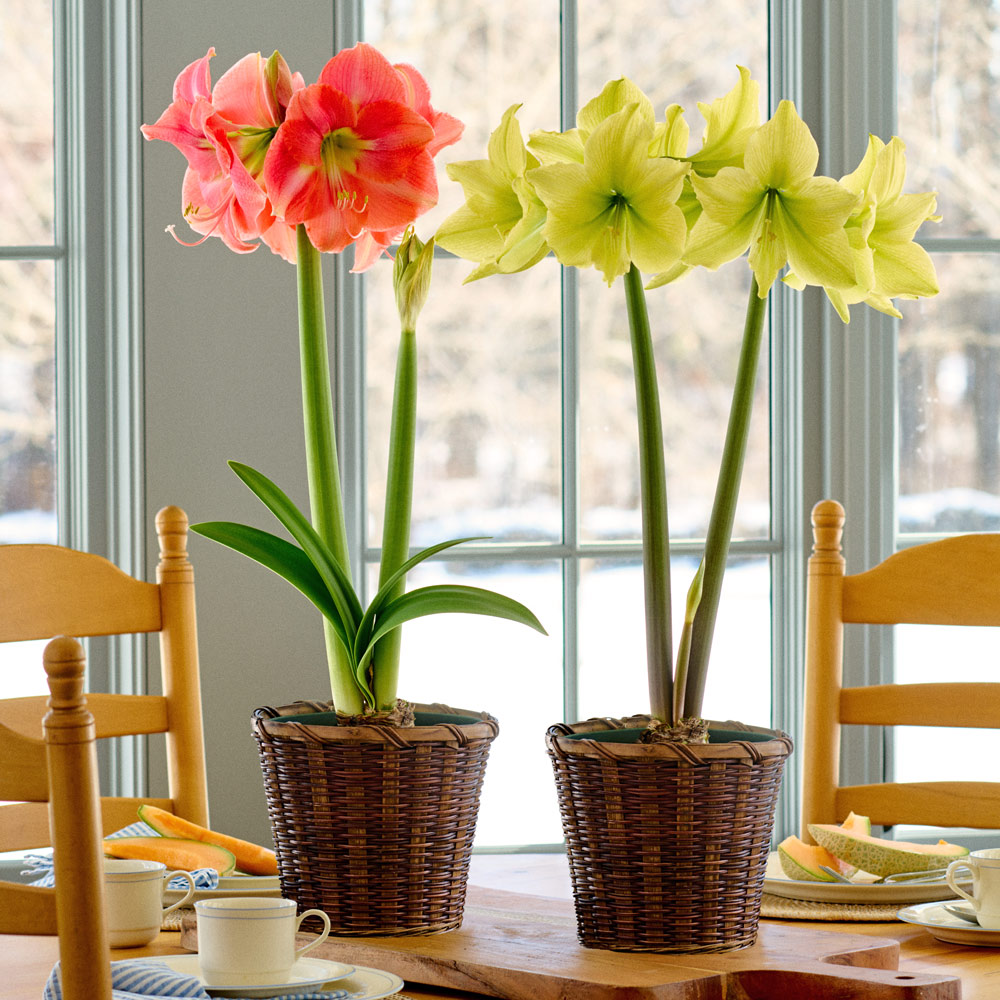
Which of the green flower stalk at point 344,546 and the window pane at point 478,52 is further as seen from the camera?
the window pane at point 478,52

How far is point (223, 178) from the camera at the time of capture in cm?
110

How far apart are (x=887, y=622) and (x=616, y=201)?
852 mm

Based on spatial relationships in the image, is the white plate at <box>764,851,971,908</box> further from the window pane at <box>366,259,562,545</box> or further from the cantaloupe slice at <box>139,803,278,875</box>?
the window pane at <box>366,259,562,545</box>

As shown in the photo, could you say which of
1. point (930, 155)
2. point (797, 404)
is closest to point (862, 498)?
point (797, 404)

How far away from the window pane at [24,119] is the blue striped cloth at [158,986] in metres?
1.50

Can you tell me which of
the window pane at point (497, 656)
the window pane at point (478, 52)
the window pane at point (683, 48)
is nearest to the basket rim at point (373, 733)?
the window pane at point (497, 656)

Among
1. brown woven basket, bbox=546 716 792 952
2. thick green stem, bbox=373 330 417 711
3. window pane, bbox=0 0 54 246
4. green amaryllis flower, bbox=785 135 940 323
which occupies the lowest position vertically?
brown woven basket, bbox=546 716 792 952

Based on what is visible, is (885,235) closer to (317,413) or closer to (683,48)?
(317,413)

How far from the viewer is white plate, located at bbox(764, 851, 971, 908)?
126cm

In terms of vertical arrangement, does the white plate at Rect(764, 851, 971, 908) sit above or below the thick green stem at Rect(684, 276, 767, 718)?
below

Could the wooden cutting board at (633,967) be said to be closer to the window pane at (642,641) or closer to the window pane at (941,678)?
the window pane at (642,641)

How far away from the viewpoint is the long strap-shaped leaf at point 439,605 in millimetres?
1005

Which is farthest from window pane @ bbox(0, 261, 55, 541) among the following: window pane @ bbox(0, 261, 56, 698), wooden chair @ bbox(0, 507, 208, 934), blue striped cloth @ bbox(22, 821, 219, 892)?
blue striped cloth @ bbox(22, 821, 219, 892)

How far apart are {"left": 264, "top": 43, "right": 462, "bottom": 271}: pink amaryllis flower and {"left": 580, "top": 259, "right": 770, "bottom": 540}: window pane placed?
108cm
